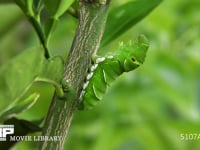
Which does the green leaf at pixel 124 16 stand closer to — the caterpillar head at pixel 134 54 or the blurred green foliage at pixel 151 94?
the caterpillar head at pixel 134 54

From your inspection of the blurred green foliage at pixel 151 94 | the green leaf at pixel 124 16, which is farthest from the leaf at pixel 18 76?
the blurred green foliage at pixel 151 94

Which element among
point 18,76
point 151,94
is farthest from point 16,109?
point 151,94

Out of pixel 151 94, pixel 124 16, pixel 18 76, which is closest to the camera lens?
pixel 18 76

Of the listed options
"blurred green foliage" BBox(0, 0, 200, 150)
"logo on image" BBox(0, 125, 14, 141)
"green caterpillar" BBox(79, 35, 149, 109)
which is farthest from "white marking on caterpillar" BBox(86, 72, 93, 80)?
"blurred green foliage" BBox(0, 0, 200, 150)

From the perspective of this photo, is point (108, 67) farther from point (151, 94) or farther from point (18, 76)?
point (151, 94)

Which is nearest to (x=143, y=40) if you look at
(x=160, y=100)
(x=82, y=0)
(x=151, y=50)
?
(x=82, y=0)

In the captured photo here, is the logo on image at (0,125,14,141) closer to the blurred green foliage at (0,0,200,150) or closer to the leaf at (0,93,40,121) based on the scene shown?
the leaf at (0,93,40,121)

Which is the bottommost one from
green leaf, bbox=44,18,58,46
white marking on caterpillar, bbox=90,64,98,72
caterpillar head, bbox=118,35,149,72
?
caterpillar head, bbox=118,35,149,72
